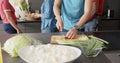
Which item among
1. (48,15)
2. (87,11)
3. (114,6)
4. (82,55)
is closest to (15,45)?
(82,55)

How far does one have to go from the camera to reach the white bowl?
44.0 inches

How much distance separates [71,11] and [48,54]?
1.02m

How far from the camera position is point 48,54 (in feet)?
3.80

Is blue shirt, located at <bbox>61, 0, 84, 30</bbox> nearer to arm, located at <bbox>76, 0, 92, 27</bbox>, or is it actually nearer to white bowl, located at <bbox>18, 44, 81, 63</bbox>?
arm, located at <bbox>76, 0, 92, 27</bbox>

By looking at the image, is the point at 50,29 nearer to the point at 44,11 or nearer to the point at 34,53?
the point at 44,11

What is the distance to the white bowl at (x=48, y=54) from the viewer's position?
1118mm

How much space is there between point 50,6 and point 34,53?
1578mm

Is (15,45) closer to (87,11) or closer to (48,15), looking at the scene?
(87,11)

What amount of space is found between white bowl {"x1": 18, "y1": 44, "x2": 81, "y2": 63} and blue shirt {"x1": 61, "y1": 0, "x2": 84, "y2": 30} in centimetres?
87


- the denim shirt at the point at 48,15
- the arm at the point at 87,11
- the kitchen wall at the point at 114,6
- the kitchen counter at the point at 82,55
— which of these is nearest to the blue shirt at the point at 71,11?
the arm at the point at 87,11

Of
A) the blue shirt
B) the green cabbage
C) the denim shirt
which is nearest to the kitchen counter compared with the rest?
the green cabbage

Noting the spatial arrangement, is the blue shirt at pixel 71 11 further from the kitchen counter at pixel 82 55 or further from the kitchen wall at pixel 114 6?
the kitchen wall at pixel 114 6

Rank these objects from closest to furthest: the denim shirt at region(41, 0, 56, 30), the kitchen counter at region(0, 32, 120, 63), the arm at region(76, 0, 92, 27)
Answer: the kitchen counter at region(0, 32, 120, 63)
the arm at region(76, 0, 92, 27)
the denim shirt at region(41, 0, 56, 30)

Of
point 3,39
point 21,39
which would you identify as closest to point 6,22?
point 3,39
